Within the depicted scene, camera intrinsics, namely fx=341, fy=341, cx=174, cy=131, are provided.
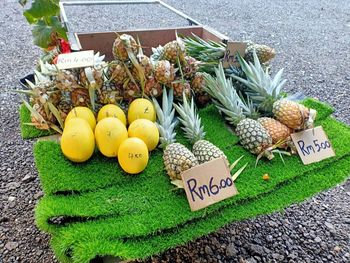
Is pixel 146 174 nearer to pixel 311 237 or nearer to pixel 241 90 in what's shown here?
pixel 241 90

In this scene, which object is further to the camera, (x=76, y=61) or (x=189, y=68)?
(x=189, y=68)

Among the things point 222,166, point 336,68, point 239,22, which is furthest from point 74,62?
point 239,22

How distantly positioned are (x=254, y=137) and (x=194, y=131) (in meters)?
0.22

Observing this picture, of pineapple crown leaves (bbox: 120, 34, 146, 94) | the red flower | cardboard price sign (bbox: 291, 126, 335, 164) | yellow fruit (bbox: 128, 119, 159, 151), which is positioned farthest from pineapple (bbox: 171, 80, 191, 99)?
the red flower

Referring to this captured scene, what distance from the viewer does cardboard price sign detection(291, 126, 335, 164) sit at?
4.11 feet

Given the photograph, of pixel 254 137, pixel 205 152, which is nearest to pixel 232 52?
pixel 254 137

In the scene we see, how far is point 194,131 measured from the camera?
125 centimetres

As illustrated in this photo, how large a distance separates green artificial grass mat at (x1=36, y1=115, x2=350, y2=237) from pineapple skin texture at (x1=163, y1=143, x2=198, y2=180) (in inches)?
1.8

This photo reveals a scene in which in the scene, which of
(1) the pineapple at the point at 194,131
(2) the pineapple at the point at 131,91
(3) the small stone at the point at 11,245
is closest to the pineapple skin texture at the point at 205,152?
(1) the pineapple at the point at 194,131

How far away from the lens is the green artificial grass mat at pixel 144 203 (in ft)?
3.17

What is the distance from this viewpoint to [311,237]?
160 cm

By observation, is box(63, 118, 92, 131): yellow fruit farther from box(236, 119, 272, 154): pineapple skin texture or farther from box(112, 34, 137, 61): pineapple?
box(236, 119, 272, 154): pineapple skin texture

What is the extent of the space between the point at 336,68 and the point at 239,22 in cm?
134

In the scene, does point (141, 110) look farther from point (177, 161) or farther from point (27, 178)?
point (27, 178)
